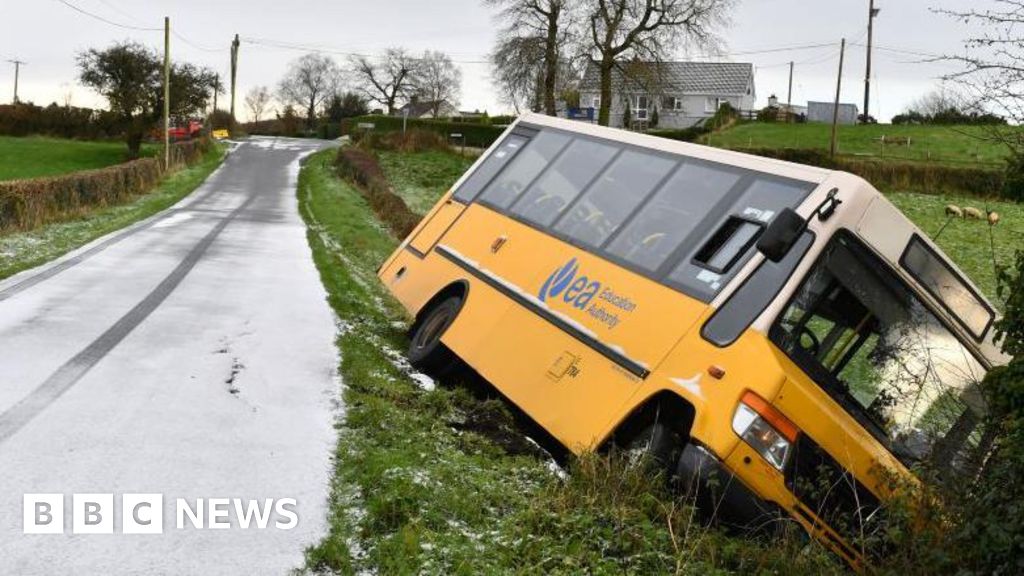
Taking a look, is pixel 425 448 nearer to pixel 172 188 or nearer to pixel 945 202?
pixel 172 188

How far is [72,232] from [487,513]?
1804 centimetres

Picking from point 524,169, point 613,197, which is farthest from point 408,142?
point 613,197

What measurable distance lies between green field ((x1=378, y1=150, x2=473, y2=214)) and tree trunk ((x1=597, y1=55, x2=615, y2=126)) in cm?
723

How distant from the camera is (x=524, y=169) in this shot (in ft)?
36.8

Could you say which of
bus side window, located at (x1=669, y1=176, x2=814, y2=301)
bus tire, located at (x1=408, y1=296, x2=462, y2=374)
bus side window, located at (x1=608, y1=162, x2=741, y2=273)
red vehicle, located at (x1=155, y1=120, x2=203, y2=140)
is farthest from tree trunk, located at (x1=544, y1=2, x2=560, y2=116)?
bus side window, located at (x1=669, y1=176, x2=814, y2=301)

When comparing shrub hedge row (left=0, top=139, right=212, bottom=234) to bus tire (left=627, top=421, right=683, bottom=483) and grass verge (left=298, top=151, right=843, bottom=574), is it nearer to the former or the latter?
grass verge (left=298, top=151, right=843, bottom=574)

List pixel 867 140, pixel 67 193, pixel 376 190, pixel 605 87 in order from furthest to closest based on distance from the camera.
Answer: pixel 867 140 → pixel 605 87 → pixel 376 190 → pixel 67 193

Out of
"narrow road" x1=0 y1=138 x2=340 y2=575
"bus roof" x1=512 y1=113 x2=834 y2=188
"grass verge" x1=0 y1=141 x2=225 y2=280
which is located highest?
"bus roof" x1=512 y1=113 x2=834 y2=188

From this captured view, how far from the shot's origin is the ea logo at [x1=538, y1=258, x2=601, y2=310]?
834 centimetres

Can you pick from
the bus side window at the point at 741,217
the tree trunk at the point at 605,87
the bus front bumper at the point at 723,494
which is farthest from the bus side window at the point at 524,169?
the tree trunk at the point at 605,87

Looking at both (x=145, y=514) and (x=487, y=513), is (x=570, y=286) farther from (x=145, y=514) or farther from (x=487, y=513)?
(x=145, y=514)

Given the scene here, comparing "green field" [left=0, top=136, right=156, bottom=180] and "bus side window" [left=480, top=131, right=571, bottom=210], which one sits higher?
"bus side window" [left=480, top=131, right=571, bottom=210]

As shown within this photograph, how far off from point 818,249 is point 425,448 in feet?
9.83

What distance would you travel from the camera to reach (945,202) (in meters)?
40.2
